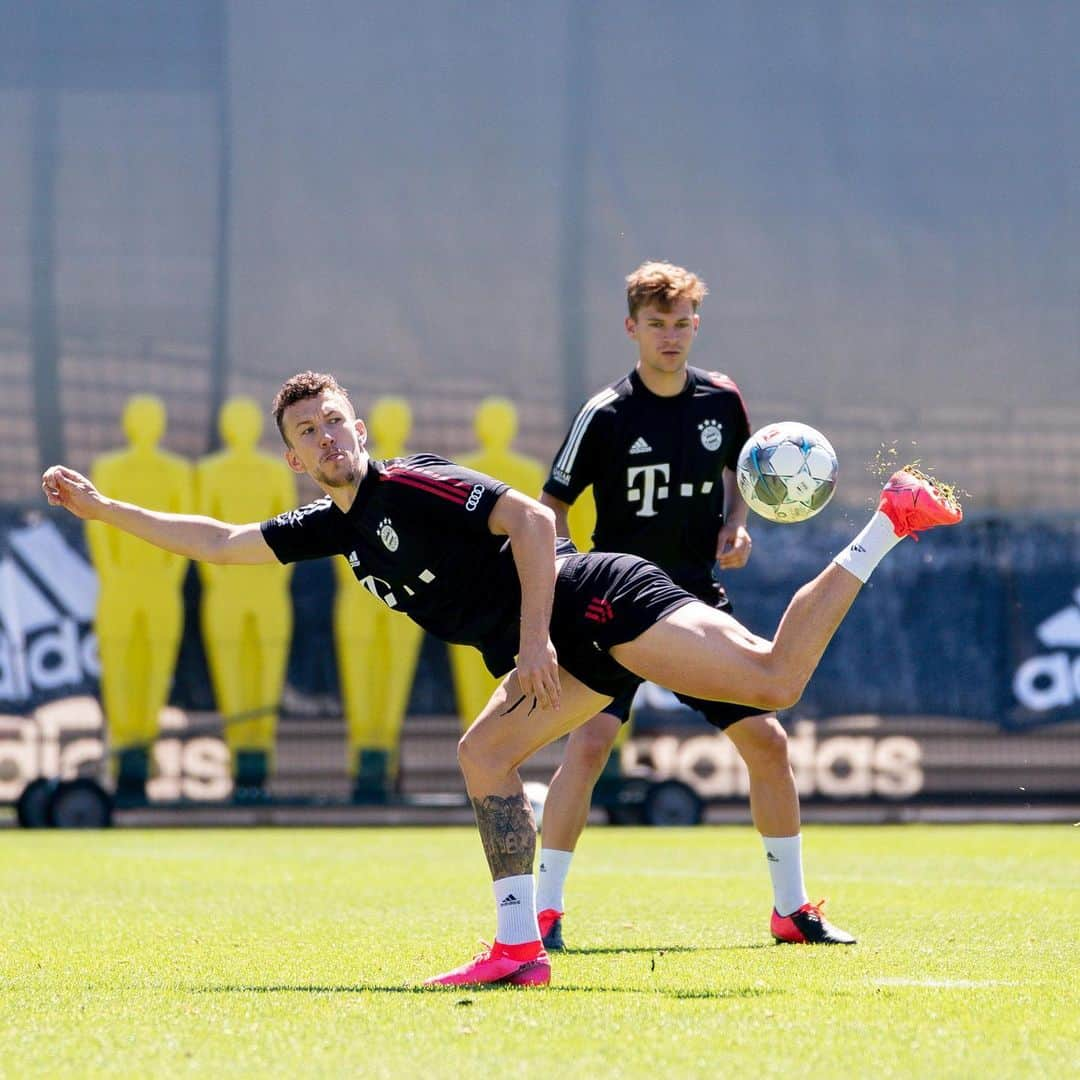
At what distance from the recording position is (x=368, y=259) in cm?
1423

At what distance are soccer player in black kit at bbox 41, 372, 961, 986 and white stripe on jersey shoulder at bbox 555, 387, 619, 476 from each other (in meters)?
1.35

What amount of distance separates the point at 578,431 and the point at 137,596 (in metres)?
7.54

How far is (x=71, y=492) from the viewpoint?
5.89 meters

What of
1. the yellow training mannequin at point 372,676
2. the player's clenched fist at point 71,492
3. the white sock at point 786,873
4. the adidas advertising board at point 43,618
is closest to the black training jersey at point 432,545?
the player's clenched fist at point 71,492

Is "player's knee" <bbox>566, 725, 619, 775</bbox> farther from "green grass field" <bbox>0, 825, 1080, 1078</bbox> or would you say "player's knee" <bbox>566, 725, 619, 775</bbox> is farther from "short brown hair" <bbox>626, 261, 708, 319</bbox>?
"short brown hair" <bbox>626, 261, 708, 319</bbox>

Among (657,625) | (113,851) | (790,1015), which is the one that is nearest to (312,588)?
(113,851)

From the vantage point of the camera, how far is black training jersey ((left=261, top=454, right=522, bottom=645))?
18.0 ft

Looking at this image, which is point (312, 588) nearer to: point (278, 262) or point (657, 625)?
point (278, 262)

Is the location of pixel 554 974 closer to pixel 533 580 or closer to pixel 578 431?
pixel 533 580

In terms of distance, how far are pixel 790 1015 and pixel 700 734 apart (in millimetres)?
9125

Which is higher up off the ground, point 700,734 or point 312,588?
point 312,588

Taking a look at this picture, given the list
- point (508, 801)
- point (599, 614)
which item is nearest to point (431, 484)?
point (599, 614)

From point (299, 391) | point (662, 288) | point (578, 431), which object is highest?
point (662, 288)

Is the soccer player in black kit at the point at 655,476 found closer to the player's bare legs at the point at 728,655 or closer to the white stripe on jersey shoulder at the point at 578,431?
the white stripe on jersey shoulder at the point at 578,431
